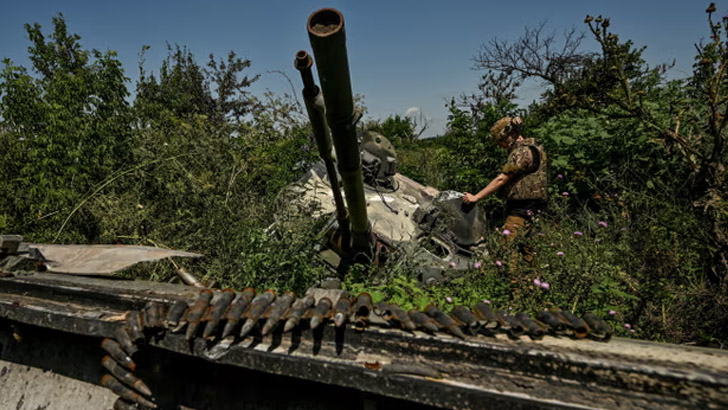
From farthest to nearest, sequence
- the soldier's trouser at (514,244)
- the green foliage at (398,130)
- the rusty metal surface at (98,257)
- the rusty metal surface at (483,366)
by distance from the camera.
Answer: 1. the green foliage at (398,130)
2. the soldier's trouser at (514,244)
3. the rusty metal surface at (98,257)
4. the rusty metal surface at (483,366)

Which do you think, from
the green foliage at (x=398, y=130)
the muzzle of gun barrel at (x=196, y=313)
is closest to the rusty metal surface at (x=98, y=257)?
the muzzle of gun barrel at (x=196, y=313)

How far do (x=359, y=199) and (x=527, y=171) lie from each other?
2213 millimetres

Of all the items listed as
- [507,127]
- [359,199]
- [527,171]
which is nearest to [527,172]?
[527,171]

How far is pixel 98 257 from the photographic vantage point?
2.59 m

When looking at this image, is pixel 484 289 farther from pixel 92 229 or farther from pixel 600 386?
pixel 92 229

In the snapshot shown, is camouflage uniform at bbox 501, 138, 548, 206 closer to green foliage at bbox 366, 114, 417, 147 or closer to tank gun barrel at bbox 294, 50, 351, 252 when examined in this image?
tank gun barrel at bbox 294, 50, 351, 252

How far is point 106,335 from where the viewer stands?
5.52ft

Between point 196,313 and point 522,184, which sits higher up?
point 522,184

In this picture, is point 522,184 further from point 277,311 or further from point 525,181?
point 277,311

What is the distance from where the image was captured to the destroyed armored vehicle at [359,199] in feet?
6.37

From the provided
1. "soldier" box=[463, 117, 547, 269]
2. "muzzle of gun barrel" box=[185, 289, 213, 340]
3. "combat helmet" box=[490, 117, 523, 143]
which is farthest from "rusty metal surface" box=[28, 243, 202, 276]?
"combat helmet" box=[490, 117, 523, 143]

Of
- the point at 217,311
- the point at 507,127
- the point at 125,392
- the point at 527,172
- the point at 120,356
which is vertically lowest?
the point at 125,392

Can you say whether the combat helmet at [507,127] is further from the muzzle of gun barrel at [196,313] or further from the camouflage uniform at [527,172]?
the muzzle of gun barrel at [196,313]

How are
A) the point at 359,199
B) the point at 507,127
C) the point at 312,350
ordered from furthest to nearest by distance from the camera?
1. the point at 507,127
2. the point at 359,199
3. the point at 312,350
